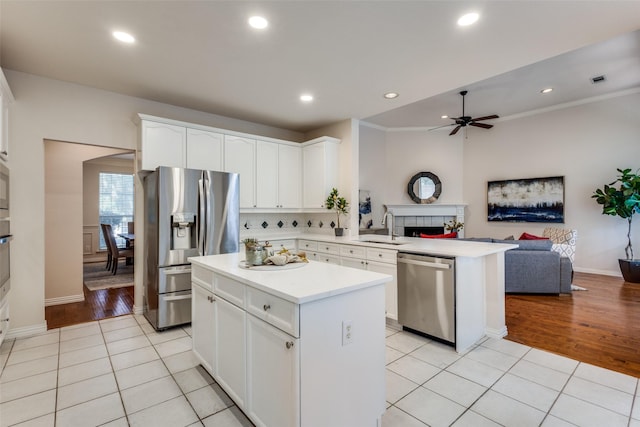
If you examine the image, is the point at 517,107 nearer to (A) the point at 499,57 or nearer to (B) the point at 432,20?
A: (A) the point at 499,57

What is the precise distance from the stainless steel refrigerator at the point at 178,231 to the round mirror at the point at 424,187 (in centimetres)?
496

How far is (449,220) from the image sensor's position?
730 centimetres

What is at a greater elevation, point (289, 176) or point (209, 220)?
point (289, 176)

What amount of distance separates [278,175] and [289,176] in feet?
0.66

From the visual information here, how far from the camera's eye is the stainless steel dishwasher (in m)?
2.73

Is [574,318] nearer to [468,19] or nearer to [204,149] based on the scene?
[468,19]

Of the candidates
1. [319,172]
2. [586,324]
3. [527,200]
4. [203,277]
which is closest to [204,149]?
[319,172]

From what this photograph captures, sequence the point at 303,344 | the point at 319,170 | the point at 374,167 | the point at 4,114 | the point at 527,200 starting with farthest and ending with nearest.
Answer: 1. the point at 374,167
2. the point at 527,200
3. the point at 319,170
4. the point at 4,114
5. the point at 303,344

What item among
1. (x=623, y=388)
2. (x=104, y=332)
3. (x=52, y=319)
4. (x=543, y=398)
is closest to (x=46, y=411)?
(x=104, y=332)

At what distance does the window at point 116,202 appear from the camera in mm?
8289

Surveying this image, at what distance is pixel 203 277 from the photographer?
2.31 metres

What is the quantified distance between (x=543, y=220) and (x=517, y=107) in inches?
92.6

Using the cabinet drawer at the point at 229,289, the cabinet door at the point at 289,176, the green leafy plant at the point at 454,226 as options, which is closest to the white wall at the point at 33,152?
the cabinet door at the point at 289,176

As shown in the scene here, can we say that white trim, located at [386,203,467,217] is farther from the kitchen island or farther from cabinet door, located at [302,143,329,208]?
the kitchen island
